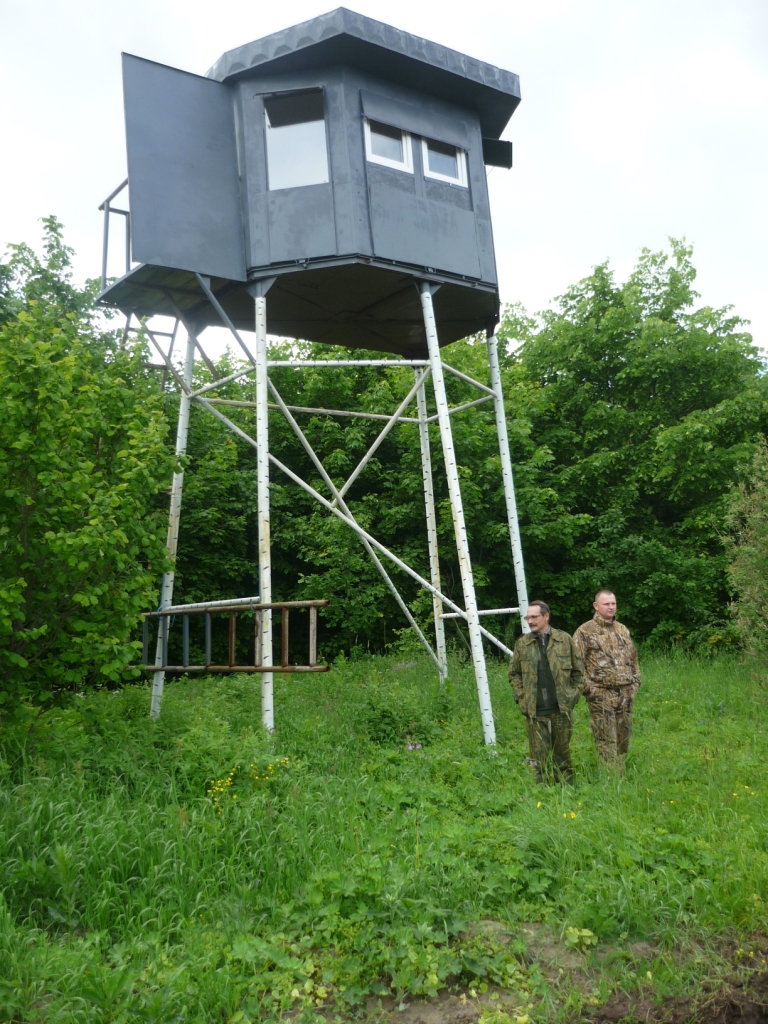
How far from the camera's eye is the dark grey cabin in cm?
890

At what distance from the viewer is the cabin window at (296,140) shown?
9.34 m

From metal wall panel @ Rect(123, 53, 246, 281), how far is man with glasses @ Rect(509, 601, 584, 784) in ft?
17.1

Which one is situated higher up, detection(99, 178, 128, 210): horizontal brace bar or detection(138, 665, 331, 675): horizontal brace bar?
detection(99, 178, 128, 210): horizontal brace bar

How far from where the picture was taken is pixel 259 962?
4.38 m

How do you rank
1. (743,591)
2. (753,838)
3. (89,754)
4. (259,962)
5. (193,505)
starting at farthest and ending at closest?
1. (193,505)
2. (743,591)
3. (89,754)
4. (753,838)
5. (259,962)

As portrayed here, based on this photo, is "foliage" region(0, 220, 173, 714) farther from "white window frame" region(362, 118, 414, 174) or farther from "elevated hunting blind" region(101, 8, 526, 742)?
"white window frame" region(362, 118, 414, 174)

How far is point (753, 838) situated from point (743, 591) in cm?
781

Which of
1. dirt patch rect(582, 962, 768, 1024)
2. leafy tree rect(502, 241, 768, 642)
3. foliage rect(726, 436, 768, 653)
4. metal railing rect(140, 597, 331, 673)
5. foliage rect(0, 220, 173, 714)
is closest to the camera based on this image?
dirt patch rect(582, 962, 768, 1024)

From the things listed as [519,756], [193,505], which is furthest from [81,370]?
[193,505]

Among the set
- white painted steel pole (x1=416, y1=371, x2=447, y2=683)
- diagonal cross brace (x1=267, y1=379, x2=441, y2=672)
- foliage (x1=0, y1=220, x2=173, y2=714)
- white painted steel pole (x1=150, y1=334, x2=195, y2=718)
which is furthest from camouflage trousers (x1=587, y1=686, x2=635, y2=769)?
white painted steel pole (x1=150, y1=334, x2=195, y2=718)

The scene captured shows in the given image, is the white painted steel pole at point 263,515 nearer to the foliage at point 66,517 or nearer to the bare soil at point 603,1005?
the foliage at point 66,517

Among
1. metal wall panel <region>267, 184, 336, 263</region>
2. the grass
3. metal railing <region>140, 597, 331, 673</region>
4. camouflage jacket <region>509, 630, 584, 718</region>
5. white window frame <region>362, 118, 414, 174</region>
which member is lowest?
the grass

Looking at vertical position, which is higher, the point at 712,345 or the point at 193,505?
the point at 712,345

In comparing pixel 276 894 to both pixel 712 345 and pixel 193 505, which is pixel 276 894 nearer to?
pixel 193 505
